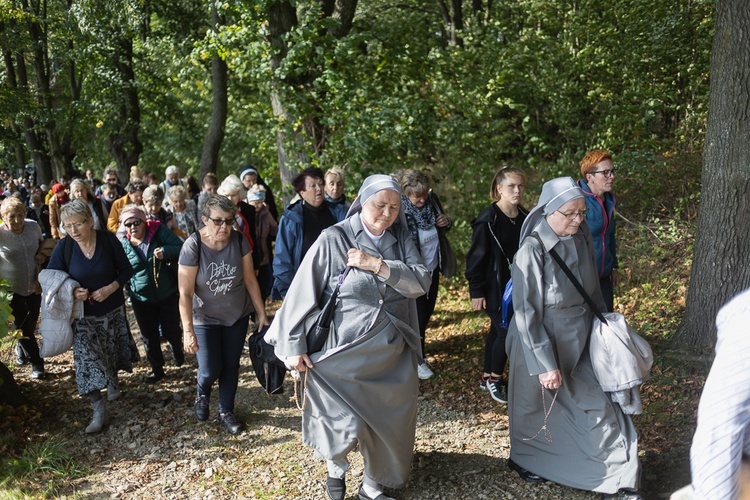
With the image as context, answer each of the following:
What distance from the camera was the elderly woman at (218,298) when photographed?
4.89 m

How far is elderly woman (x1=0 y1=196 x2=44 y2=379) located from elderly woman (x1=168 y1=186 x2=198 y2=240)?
5.40 feet

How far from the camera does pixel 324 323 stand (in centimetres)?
383

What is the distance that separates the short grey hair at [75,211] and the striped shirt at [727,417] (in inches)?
187

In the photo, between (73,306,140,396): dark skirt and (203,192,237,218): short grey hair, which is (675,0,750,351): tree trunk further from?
(73,306,140,396): dark skirt

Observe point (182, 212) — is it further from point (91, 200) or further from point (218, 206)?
point (218, 206)

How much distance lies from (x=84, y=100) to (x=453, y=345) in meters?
13.8

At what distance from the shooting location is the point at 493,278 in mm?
5605

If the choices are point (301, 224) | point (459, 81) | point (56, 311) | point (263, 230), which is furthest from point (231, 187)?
point (459, 81)

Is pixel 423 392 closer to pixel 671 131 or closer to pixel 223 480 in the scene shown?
pixel 223 480

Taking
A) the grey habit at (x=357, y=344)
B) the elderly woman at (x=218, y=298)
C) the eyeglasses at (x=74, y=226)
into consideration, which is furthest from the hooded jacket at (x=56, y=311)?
the grey habit at (x=357, y=344)

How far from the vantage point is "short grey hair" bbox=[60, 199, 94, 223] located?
17.0 feet

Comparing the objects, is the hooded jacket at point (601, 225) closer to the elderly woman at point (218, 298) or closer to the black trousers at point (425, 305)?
the black trousers at point (425, 305)

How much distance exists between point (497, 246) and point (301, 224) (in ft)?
5.60

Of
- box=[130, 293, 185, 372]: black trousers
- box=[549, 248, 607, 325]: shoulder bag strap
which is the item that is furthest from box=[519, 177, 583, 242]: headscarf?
box=[130, 293, 185, 372]: black trousers
